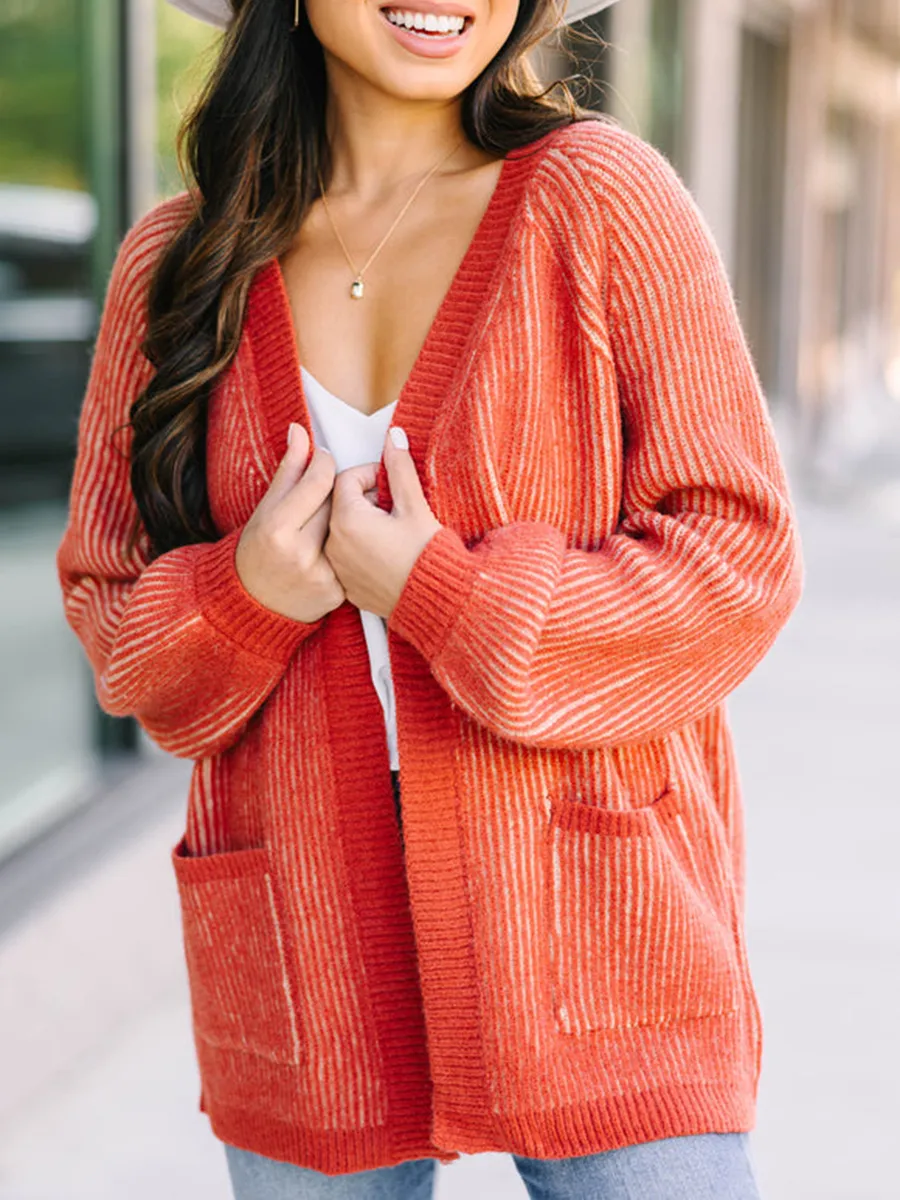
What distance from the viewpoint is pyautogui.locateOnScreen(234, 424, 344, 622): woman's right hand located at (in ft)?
5.33

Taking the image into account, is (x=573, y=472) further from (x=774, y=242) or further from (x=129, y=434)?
(x=774, y=242)

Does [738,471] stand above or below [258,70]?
below

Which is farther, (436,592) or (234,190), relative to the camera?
(234,190)

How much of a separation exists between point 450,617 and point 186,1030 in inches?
99.6

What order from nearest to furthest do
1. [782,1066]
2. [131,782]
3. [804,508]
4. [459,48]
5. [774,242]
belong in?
[459,48] → [782,1066] → [131,782] → [804,508] → [774,242]

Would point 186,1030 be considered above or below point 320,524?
below

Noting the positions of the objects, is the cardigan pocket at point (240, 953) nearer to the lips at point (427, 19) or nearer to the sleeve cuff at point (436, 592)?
the sleeve cuff at point (436, 592)

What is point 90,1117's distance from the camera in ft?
11.4

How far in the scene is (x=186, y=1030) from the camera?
12.6 ft

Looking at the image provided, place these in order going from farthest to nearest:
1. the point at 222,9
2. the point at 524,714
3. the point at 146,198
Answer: the point at 146,198
the point at 222,9
the point at 524,714

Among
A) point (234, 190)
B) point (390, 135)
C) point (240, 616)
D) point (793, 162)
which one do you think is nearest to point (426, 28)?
point (390, 135)

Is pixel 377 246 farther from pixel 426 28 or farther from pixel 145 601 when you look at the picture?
pixel 145 601

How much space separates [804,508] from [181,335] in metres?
11.3

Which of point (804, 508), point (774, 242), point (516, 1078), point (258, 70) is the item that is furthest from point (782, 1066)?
point (774, 242)
